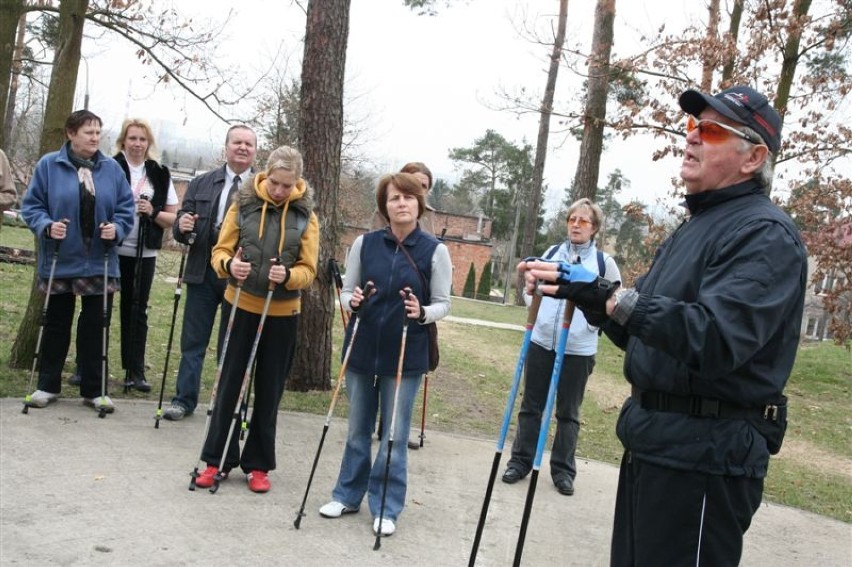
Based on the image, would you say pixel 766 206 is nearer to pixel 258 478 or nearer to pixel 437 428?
pixel 258 478

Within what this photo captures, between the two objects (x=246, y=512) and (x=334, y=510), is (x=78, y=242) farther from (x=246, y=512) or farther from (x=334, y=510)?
(x=334, y=510)

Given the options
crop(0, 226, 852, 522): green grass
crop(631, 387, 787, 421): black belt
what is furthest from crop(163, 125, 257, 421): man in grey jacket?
crop(631, 387, 787, 421): black belt

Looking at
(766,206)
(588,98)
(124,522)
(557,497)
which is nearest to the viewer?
(766,206)

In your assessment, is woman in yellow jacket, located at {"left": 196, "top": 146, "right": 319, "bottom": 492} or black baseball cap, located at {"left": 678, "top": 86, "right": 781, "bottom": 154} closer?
black baseball cap, located at {"left": 678, "top": 86, "right": 781, "bottom": 154}

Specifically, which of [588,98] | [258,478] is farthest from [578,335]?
[588,98]

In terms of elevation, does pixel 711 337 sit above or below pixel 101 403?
above

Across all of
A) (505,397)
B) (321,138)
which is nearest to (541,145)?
(505,397)

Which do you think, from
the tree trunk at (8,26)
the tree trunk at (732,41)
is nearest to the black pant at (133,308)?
the tree trunk at (8,26)

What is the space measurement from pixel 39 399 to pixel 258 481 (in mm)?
2030

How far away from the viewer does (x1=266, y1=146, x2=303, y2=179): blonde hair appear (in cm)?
497

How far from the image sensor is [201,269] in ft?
20.5

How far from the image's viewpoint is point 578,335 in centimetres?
586

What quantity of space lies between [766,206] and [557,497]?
11.6ft

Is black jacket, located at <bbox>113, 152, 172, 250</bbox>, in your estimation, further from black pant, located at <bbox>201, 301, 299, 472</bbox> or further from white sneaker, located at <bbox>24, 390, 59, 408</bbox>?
black pant, located at <bbox>201, 301, 299, 472</bbox>
